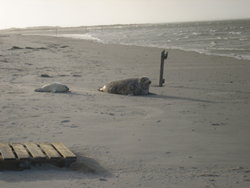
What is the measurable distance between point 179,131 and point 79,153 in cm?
200

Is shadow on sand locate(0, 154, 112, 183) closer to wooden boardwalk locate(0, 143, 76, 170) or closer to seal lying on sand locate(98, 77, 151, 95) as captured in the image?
wooden boardwalk locate(0, 143, 76, 170)

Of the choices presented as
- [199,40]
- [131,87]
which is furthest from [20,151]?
[199,40]

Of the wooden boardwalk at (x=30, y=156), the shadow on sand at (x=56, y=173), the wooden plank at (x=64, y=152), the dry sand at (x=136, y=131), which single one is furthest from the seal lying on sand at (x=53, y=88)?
the shadow on sand at (x=56, y=173)

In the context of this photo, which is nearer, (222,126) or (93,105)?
(222,126)

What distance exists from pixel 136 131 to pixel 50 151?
2.03m

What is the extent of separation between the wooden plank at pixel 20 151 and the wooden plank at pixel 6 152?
0.06 metres

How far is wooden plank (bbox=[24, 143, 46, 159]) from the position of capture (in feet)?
17.4

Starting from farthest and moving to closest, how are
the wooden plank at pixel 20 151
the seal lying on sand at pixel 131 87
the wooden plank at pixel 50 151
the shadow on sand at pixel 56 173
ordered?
the seal lying on sand at pixel 131 87
the wooden plank at pixel 50 151
the wooden plank at pixel 20 151
the shadow on sand at pixel 56 173

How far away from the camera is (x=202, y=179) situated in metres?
5.10

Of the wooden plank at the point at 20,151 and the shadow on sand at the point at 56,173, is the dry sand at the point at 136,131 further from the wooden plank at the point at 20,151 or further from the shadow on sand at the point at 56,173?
the wooden plank at the point at 20,151

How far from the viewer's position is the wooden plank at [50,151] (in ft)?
17.6

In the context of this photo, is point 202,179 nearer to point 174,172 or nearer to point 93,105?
point 174,172

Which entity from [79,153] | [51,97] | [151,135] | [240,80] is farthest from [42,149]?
[240,80]

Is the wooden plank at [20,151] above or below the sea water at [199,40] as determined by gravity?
above
